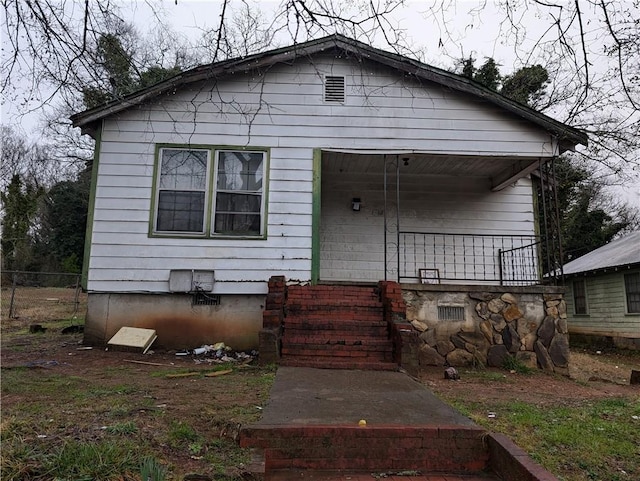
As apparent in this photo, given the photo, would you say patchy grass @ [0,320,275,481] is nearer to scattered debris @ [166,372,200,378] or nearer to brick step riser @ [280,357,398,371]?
scattered debris @ [166,372,200,378]

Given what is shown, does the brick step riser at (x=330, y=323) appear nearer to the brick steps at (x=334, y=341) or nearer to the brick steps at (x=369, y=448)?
the brick steps at (x=334, y=341)

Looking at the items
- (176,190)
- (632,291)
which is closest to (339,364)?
(176,190)

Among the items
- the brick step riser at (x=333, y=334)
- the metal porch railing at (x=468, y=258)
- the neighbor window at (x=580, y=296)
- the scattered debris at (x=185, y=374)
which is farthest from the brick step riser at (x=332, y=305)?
the neighbor window at (x=580, y=296)

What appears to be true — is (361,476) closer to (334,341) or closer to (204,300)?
(334,341)

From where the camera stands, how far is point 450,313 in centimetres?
725

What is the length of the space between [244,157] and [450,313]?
14.6 ft

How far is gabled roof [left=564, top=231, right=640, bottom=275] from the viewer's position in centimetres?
1379

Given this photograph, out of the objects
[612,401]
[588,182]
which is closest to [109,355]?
[612,401]

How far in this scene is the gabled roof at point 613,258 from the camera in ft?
45.2

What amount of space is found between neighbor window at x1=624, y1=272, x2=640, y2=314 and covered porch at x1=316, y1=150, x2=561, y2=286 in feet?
20.2

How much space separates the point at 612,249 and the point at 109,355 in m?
17.6

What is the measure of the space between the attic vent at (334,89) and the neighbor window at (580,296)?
13111mm

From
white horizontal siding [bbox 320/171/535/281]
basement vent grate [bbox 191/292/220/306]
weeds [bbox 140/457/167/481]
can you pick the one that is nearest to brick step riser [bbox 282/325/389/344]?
basement vent grate [bbox 191/292/220/306]

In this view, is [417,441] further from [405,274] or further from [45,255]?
[45,255]
